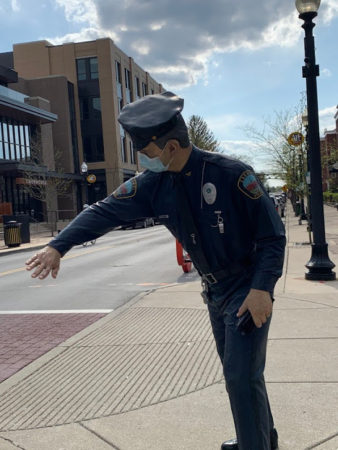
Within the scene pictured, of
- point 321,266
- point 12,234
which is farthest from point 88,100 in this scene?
point 321,266

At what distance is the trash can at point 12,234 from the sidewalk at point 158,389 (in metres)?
17.1

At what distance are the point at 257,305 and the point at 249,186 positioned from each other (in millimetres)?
519

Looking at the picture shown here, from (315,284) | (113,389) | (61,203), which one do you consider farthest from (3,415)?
(61,203)

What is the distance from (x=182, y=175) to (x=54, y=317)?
516 cm

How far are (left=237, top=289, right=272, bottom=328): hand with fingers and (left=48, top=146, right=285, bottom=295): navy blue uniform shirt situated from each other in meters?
0.03

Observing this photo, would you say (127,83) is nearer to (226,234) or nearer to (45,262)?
(45,262)

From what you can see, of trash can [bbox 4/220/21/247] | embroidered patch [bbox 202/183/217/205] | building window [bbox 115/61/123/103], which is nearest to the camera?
embroidered patch [bbox 202/183/217/205]

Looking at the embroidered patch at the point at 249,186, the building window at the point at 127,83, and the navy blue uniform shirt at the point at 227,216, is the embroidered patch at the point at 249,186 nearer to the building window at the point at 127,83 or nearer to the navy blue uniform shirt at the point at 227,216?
the navy blue uniform shirt at the point at 227,216

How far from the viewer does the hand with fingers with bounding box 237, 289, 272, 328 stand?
2.11 meters

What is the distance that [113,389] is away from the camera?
12.7 ft

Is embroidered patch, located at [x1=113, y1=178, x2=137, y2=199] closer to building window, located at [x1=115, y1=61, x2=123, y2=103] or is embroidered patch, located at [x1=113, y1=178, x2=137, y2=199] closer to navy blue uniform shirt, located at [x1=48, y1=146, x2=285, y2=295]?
navy blue uniform shirt, located at [x1=48, y1=146, x2=285, y2=295]

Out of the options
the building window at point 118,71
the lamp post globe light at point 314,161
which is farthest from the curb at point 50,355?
the building window at point 118,71

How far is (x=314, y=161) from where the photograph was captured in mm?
8328

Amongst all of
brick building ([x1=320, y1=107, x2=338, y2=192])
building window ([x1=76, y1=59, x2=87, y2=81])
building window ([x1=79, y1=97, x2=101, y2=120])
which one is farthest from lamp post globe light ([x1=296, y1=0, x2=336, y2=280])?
building window ([x1=76, y1=59, x2=87, y2=81])
